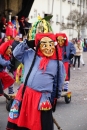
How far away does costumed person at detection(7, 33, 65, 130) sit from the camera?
4785mm

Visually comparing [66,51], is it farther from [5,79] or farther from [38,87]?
[38,87]

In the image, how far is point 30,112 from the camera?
15.8 feet

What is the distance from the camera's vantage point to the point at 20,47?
5.08 metres

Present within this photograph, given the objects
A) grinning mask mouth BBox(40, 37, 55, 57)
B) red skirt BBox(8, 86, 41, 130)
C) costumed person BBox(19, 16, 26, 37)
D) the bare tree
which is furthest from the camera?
the bare tree

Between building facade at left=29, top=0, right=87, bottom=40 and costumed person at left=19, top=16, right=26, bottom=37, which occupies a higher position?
costumed person at left=19, top=16, right=26, bottom=37

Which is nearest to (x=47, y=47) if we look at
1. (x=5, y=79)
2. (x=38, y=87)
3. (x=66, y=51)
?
(x=38, y=87)

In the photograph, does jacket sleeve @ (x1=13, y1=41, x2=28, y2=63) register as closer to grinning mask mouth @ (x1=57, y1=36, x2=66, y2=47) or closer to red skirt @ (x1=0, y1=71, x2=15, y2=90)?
red skirt @ (x1=0, y1=71, x2=15, y2=90)

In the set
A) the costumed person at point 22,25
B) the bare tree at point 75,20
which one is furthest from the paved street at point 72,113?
the bare tree at point 75,20

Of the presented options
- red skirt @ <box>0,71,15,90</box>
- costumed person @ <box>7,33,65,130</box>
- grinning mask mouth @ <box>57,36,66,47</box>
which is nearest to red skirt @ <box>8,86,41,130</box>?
costumed person @ <box>7,33,65,130</box>

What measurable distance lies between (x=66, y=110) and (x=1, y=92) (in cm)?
161

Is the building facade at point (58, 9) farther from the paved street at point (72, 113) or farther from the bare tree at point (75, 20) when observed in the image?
the paved street at point (72, 113)

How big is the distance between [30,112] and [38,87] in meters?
0.37

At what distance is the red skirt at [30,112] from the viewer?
4.77m

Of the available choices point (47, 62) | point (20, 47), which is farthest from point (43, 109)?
point (20, 47)
